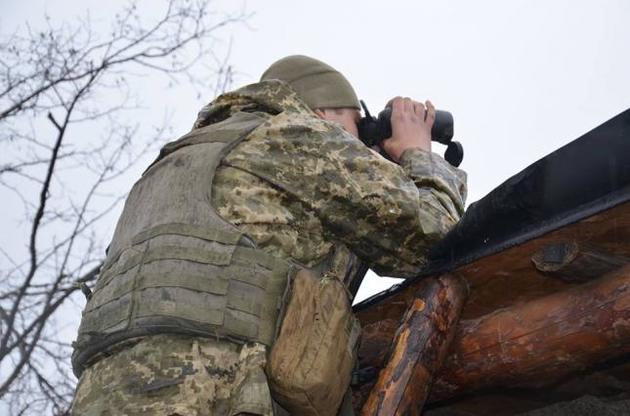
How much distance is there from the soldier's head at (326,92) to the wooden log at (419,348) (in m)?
0.96

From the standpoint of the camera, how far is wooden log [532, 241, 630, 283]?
2244 mm

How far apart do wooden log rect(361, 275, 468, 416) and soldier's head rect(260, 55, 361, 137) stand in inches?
37.9

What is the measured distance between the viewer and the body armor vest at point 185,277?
2.32 m

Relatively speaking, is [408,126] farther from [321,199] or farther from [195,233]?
[195,233]

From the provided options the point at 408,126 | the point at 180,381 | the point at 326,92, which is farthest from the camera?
the point at 326,92

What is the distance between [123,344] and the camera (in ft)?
7.68

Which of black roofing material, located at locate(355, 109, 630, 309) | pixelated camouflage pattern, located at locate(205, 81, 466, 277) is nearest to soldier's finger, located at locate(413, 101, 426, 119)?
pixelated camouflage pattern, located at locate(205, 81, 466, 277)

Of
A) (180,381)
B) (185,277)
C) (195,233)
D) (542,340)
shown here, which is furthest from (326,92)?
(180,381)

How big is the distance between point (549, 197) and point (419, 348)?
0.53m

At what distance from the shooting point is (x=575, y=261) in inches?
88.6

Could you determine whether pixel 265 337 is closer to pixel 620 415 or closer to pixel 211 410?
pixel 211 410

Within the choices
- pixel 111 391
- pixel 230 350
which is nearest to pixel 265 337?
pixel 230 350

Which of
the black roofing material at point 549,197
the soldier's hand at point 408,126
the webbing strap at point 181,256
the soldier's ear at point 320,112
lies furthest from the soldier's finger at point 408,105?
the webbing strap at point 181,256

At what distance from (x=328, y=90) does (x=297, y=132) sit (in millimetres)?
710
